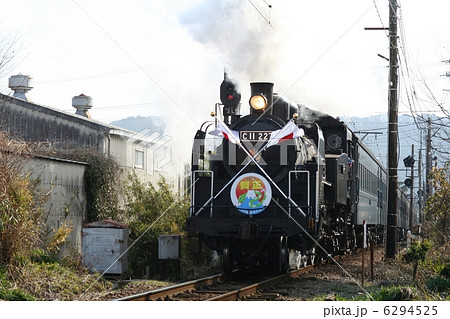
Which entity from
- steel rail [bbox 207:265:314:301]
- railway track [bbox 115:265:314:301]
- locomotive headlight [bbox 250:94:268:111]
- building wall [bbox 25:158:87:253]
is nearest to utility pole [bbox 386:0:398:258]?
steel rail [bbox 207:265:314:301]

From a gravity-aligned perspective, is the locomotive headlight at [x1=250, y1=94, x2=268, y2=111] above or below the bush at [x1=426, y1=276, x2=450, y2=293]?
above

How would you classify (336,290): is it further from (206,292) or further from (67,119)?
(67,119)

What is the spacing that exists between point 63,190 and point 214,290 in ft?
23.2

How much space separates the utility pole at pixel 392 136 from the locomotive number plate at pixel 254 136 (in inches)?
286

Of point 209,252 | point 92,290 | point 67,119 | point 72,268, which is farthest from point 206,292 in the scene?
point 67,119

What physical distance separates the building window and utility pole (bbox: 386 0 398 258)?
968cm

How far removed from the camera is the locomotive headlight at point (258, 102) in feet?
49.3

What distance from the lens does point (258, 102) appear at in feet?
49.4

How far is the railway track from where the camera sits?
11400mm

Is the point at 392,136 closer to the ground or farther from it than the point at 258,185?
farther from it

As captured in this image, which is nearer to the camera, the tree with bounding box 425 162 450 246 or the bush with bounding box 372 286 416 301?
the bush with bounding box 372 286 416 301

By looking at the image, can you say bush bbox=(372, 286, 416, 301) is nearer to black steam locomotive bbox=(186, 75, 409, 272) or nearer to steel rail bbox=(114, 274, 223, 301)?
steel rail bbox=(114, 274, 223, 301)

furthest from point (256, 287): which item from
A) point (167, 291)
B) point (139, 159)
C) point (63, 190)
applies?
point (139, 159)

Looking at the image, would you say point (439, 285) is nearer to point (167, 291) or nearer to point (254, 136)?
point (254, 136)
